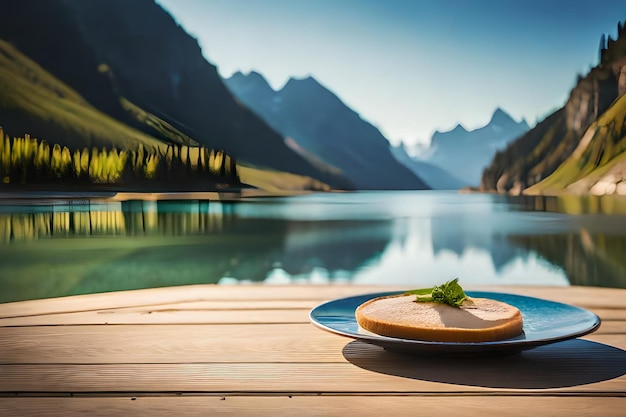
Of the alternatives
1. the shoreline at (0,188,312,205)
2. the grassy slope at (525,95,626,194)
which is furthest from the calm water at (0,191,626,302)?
the grassy slope at (525,95,626,194)

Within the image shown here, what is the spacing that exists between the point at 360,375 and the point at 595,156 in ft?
400

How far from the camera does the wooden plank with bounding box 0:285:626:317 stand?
8.63 ft

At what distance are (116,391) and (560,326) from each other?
3.72 ft

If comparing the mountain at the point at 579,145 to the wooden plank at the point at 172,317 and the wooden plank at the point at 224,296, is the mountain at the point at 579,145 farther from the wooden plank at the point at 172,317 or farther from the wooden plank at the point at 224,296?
the wooden plank at the point at 172,317

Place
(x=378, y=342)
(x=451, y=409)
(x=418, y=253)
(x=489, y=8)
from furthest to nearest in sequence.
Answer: (x=489, y=8) → (x=418, y=253) → (x=378, y=342) → (x=451, y=409)

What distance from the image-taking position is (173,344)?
193 cm

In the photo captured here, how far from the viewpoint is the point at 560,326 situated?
174 centimetres

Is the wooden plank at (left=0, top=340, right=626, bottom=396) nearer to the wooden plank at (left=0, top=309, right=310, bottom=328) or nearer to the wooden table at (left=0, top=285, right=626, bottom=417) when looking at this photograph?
the wooden table at (left=0, top=285, right=626, bottom=417)

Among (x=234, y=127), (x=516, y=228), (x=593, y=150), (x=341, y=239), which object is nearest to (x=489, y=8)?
(x=593, y=150)

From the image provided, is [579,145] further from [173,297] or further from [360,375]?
[360,375]

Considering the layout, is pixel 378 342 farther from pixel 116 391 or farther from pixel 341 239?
pixel 341 239

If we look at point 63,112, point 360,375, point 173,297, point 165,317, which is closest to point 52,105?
point 63,112

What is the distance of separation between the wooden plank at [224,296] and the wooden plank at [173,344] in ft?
1.44

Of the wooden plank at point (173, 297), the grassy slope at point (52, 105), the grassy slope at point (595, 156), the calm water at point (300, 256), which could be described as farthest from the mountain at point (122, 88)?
the wooden plank at point (173, 297)
